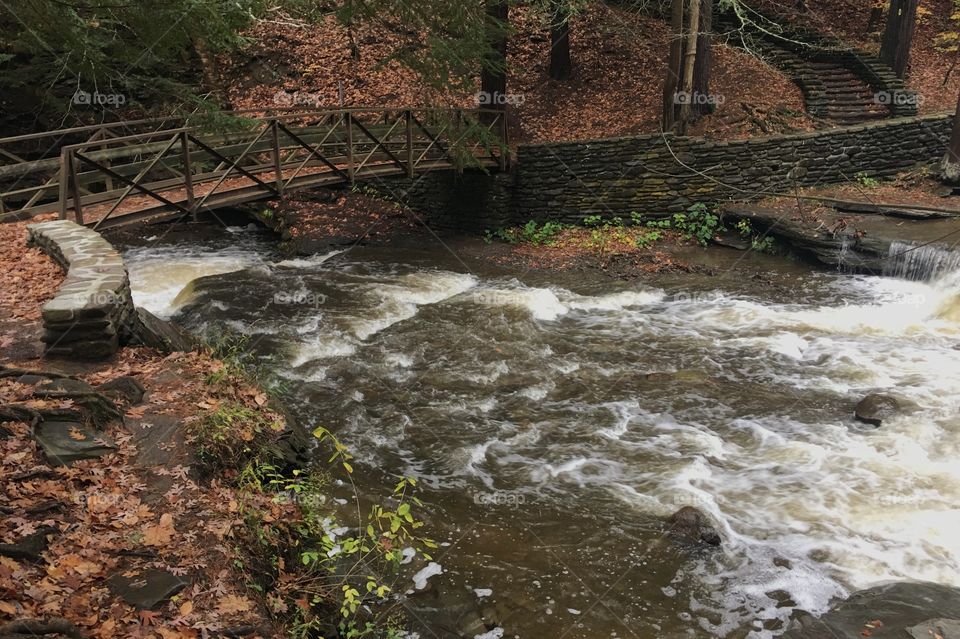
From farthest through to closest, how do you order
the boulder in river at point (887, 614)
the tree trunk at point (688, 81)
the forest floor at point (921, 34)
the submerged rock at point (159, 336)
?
the forest floor at point (921, 34), the tree trunk at point (688, 81), the submerged rock at point (159, 336), the boulder in river at point (887, 614)


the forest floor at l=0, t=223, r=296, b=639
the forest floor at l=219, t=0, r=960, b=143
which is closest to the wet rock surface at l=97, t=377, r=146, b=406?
the forest floor at l=0, t=223, r=296, b=639

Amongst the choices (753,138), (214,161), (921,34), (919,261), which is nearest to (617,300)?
(919,261)

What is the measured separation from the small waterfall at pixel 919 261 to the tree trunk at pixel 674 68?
16.1 feet

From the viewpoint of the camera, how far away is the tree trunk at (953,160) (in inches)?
540

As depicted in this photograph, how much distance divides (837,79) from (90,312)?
17.5 metres

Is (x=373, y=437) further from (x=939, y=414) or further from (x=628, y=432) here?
Result: (x=939, y=414)

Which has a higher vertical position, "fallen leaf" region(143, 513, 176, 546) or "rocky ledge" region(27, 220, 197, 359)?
"rocky ledge" region(27, 220, 197, 359)

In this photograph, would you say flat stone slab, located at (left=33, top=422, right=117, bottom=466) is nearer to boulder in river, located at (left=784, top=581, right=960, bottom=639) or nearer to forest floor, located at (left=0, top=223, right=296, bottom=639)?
forest floor, located at (left=0, top=223, right=296, bottom=639)

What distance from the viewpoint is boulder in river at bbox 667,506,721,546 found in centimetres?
565

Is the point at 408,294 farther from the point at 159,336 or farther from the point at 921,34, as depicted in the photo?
the point at 921,34

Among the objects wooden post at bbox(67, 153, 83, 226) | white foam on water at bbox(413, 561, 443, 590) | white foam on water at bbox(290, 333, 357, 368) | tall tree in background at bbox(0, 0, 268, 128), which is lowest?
white foam on water at bbox(413, 561, 443, 590)

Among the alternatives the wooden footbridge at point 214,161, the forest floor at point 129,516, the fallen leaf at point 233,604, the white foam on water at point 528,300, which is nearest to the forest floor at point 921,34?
the wooden footbridge at point 214,161

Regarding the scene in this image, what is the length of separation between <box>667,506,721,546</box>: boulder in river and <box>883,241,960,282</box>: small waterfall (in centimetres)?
821

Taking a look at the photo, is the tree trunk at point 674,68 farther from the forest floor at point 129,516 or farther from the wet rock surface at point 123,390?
the wet rock surface at point 123,390
